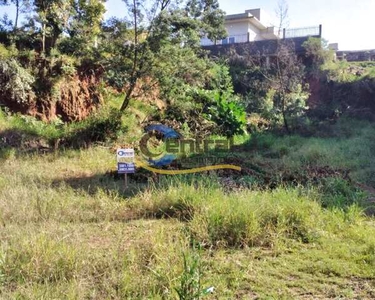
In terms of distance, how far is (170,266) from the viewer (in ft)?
9.40

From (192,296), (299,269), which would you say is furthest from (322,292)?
(192,296)

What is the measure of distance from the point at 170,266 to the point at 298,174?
4491 mm

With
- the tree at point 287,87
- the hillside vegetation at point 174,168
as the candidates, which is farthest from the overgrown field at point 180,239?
the tree at point 287,87

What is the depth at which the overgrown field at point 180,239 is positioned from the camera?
2777 millimetres

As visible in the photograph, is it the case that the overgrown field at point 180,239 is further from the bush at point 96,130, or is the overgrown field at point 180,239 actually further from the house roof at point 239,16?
the house roof at point 239,16

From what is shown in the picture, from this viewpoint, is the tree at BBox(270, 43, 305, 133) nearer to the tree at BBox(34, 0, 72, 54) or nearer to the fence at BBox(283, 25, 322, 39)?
the fence at BBox(283, 25, 322, 39)

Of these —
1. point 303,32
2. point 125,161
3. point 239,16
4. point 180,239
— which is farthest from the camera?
point 239,16

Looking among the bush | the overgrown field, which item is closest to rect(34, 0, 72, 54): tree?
the bush

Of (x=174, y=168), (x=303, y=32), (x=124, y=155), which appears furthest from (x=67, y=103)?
(x=303, y=32)

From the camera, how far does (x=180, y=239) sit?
3.45 m

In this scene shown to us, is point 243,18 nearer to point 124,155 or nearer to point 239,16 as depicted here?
point 239,16

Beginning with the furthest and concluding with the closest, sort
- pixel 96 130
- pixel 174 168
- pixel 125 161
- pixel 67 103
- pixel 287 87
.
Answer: pixel 287 87 → pixel 67 103 → pixel 96 130 → pixel 174 168 → pixel 125 161

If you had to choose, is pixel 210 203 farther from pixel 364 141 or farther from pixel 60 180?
pixel 364 141

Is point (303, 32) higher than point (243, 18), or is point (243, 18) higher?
point (243, 18)
